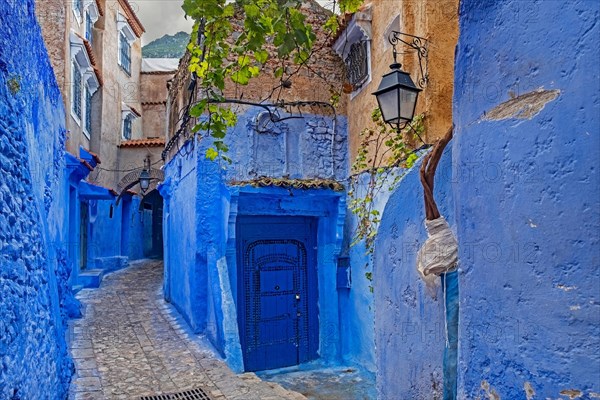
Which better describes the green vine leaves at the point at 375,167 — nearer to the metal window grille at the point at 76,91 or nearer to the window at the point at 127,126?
the metal window grille at the point at 76,91

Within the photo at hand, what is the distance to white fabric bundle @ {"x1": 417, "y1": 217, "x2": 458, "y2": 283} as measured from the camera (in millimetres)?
2250

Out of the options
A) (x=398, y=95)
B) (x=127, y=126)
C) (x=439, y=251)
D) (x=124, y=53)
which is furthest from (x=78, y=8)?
(x=439, y=251)

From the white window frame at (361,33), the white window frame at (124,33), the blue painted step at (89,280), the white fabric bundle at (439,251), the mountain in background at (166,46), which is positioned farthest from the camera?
the mountain in background at (166,46)

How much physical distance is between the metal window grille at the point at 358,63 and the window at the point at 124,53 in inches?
577

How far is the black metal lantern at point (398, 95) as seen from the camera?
17.7 ft

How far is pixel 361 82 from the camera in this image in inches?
330

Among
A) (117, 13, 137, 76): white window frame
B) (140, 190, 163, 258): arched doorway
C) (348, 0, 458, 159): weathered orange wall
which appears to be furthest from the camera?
(140, 190, 163, 258): arched doorway

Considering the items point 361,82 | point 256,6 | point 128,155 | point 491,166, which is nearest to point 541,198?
point 491,166

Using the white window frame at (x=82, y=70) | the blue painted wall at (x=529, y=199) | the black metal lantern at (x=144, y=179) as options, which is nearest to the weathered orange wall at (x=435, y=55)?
the blue painted wall at (x=529, y=199)

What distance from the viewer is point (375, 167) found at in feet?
25.5

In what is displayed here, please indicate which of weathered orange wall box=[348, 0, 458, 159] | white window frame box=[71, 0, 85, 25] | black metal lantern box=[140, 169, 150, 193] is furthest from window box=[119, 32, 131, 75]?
weathered orange wall box=[348, 0, 458, 159]

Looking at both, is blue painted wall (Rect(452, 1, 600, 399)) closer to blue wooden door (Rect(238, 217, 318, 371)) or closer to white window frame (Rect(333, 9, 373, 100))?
white window frame (Rect(333, 9, 373, 100))

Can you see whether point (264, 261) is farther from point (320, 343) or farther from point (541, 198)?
point (541, 198)

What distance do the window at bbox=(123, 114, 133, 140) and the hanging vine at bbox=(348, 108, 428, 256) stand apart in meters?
14.4
